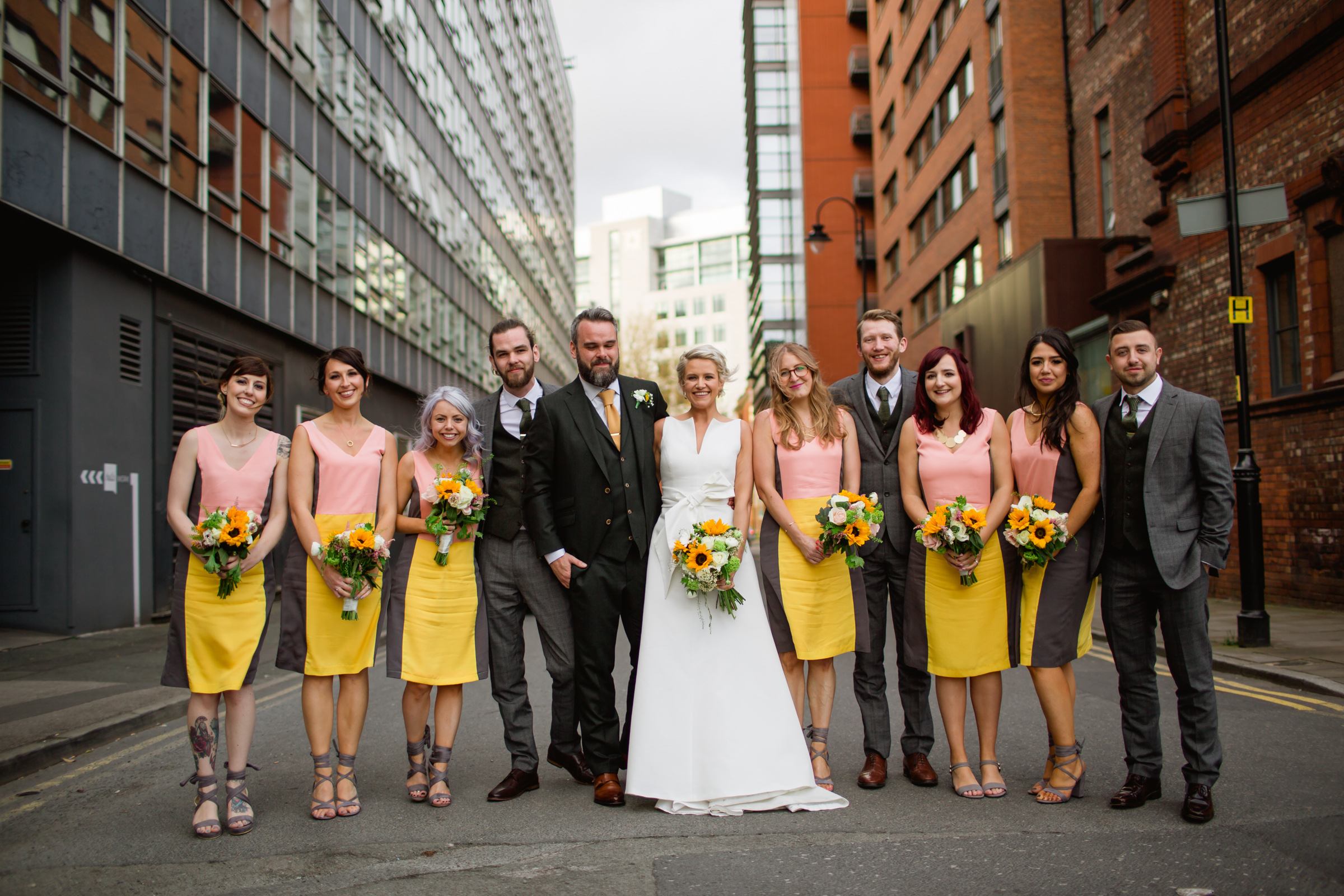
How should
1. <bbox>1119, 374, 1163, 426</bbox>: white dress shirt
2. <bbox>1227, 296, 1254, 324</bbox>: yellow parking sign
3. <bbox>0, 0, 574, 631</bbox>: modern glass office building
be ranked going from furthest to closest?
1. <bbox>0, 0, 574, 631</bbox>: modern glass office building
2. <bbox>1227, 296, 1254, 324</bbox>: yellow parking sign
3. <bbox>1119, 374, 1163, 426</bbox>: white dress shirt

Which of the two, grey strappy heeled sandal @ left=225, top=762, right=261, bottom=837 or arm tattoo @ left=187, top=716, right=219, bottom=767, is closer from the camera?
grey strappy heeled sandal @ left=225, top=762, right=261, bottom=837

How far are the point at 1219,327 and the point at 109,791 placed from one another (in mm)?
15094

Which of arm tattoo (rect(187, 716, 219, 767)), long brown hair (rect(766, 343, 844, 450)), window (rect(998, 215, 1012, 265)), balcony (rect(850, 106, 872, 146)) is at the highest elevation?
balcony (rect(850, 106, 872, 146))

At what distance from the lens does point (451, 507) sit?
502cm

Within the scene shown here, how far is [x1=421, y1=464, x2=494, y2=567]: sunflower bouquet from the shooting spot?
4992 mm

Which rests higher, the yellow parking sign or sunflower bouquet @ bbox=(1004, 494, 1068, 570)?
the yellow parking sign

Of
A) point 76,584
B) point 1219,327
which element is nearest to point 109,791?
point 76,584

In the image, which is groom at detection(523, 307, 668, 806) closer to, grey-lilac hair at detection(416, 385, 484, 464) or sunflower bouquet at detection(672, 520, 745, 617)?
grey-lilac hair at detection(416, 385, 484, 464)

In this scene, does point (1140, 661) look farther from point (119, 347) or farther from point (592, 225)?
point (592, 225)

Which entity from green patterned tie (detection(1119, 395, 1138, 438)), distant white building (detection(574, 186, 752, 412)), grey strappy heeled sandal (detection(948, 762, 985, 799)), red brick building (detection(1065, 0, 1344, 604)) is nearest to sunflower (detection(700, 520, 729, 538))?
Result: grey strappy heeled sandal (detection(948, 762, 985, 799))

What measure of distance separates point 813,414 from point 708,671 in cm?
147

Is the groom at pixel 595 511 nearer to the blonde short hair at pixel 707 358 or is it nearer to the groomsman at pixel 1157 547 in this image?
the blonde short hair at pixel 707 358

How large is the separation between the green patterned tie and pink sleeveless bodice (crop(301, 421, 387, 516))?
12.3ft

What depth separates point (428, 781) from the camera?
5.16 m
